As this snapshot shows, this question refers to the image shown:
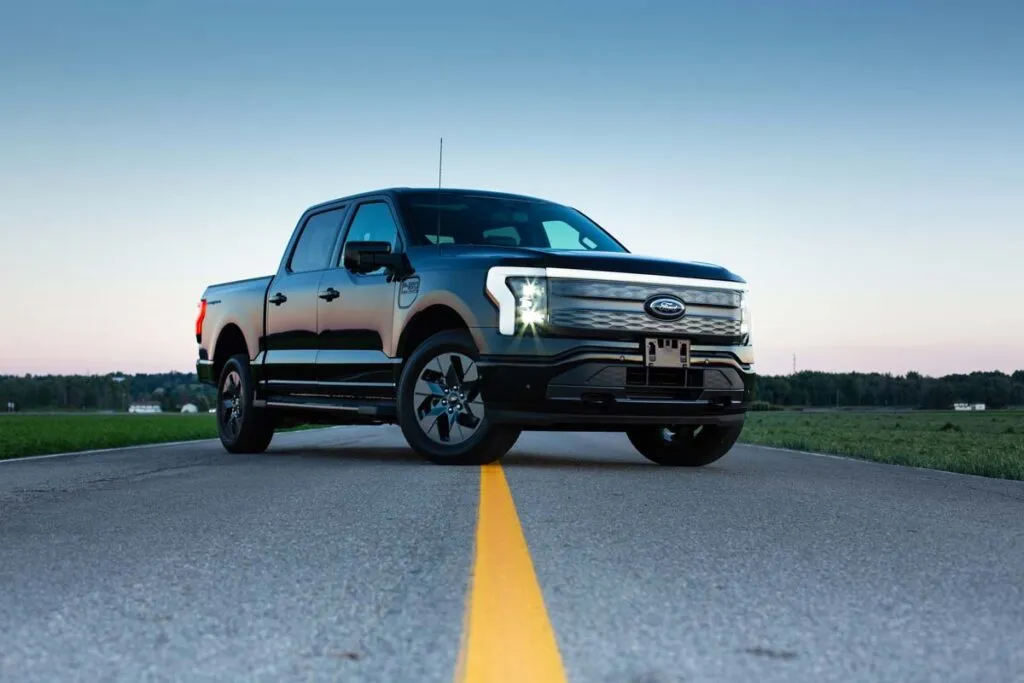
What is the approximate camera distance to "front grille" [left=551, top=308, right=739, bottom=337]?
8398 mm

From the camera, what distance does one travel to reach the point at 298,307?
10.7 metres

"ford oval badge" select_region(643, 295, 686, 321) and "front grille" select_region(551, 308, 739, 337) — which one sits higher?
"ford oval badge" select_region(643, 295, 686, 321)

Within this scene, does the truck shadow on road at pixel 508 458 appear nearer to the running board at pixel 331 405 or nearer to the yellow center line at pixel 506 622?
the running board at pixel 331 405

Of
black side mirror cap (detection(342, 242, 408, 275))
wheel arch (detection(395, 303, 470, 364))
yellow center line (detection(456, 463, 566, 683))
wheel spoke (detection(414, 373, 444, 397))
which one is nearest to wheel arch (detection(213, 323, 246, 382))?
black side mirror cap (detection(342, 242, 408, 275))

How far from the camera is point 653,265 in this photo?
8797mm

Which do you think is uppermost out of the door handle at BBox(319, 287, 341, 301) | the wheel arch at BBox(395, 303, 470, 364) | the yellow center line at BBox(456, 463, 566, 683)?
the door handle at BBox(319, 287, 341, 301)

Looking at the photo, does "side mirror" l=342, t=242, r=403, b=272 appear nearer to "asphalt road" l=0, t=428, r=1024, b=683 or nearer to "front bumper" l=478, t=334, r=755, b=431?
"front bumper" l=478, t=334, r=755, b=431

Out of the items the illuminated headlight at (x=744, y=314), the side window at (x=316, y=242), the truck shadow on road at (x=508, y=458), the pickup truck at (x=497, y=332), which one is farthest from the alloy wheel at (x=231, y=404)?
the illuminated headlight at (x=744, y=314)

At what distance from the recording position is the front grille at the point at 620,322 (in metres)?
8.40

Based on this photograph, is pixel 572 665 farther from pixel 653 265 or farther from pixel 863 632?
pixel 653 265

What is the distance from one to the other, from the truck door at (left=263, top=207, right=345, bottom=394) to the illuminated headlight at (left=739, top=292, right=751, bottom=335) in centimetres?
367

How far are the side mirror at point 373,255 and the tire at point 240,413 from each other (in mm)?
2703

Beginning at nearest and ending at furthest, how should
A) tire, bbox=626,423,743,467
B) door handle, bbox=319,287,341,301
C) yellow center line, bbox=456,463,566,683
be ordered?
yellow center line, bbox=456,463,566,683 < tire, bbox=626,423,743,467 < door handle, bbox=319,287,341,301

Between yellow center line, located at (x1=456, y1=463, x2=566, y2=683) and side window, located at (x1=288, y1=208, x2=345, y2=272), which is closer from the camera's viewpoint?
yellow center line, located at (x1=456, y1=463, x2=566, y2=683)
